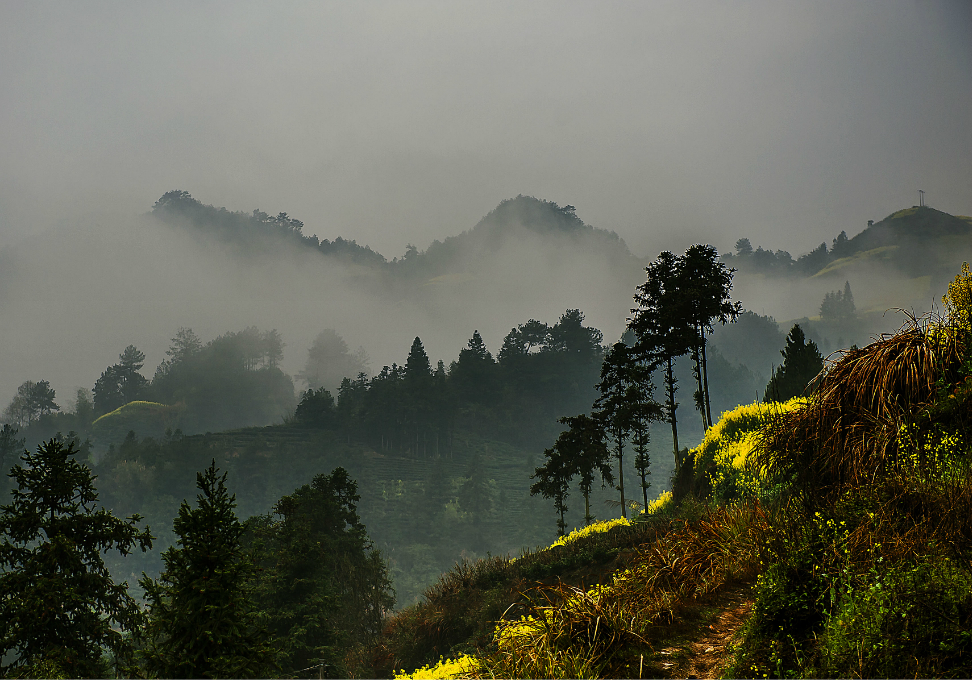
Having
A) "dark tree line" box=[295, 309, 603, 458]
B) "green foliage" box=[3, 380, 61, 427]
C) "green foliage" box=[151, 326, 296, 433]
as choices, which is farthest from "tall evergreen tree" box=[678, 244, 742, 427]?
"green foliage" box=[3, 380, 61, 427]

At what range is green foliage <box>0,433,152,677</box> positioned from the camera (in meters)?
10.3

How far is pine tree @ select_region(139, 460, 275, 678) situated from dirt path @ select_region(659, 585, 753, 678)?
5395 mm

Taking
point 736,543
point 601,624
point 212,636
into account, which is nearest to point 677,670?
point 601,624

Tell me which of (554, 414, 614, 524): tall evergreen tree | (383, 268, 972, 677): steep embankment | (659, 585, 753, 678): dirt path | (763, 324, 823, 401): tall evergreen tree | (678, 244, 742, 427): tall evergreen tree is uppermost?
(678, 244, 742, 427): tall evergreen tree

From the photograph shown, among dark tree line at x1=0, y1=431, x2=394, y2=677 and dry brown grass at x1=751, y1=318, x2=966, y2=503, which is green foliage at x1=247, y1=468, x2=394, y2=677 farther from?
dry brown grass at x1=751, y1=318, x2=966, y2=503

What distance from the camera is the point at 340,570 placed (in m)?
27.4

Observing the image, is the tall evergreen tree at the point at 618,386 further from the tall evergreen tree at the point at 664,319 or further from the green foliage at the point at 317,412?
the green foliage at the point at 317,412

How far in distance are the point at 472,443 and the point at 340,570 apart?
80.9 meters

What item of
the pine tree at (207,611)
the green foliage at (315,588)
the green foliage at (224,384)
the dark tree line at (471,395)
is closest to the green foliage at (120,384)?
the green foliage at (224,384)

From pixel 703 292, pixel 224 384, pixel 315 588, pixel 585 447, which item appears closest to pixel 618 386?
pixel 585 447

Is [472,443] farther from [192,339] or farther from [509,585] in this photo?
[192,339]

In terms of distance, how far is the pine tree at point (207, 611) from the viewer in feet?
23.8

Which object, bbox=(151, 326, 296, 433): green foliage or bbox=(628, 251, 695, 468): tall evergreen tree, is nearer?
bbox=(628, 251, 695, 468): tall evergreen tree

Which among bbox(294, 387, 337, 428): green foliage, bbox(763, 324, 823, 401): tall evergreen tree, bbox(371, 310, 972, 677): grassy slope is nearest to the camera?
bbox(371, 310, 972, 677): grassy slope
